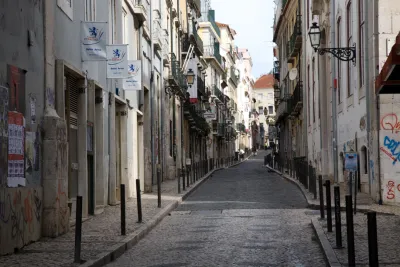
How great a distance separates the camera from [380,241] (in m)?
12.0

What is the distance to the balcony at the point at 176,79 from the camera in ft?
127

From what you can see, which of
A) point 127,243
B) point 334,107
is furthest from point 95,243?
point 334,107

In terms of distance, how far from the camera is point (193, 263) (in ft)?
35.7

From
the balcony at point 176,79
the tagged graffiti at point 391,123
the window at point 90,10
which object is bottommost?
the tagged graffiti at point 391,123

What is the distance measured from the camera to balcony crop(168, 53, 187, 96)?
38719 mm

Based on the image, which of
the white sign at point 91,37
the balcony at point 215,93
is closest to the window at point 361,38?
the white sign at point 91,37

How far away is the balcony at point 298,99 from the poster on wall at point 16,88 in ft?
106

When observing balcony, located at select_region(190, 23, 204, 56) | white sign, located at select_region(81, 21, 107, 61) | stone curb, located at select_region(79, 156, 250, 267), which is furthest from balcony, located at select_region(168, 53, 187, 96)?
white sign, located at select_region(81, 21, 107, 61)

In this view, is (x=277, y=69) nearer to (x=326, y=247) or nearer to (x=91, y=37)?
(x=91, y=37)

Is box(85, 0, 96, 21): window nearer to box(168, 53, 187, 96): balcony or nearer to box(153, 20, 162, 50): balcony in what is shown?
box(153, 20, 162, 50): balcony

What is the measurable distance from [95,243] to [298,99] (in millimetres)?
33227

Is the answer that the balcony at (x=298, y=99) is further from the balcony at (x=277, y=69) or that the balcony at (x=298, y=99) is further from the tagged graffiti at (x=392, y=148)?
the tagged graffiti at (x=392, y=148)

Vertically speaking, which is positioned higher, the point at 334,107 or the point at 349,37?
the point at 349,37

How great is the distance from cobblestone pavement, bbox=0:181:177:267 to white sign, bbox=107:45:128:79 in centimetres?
322
